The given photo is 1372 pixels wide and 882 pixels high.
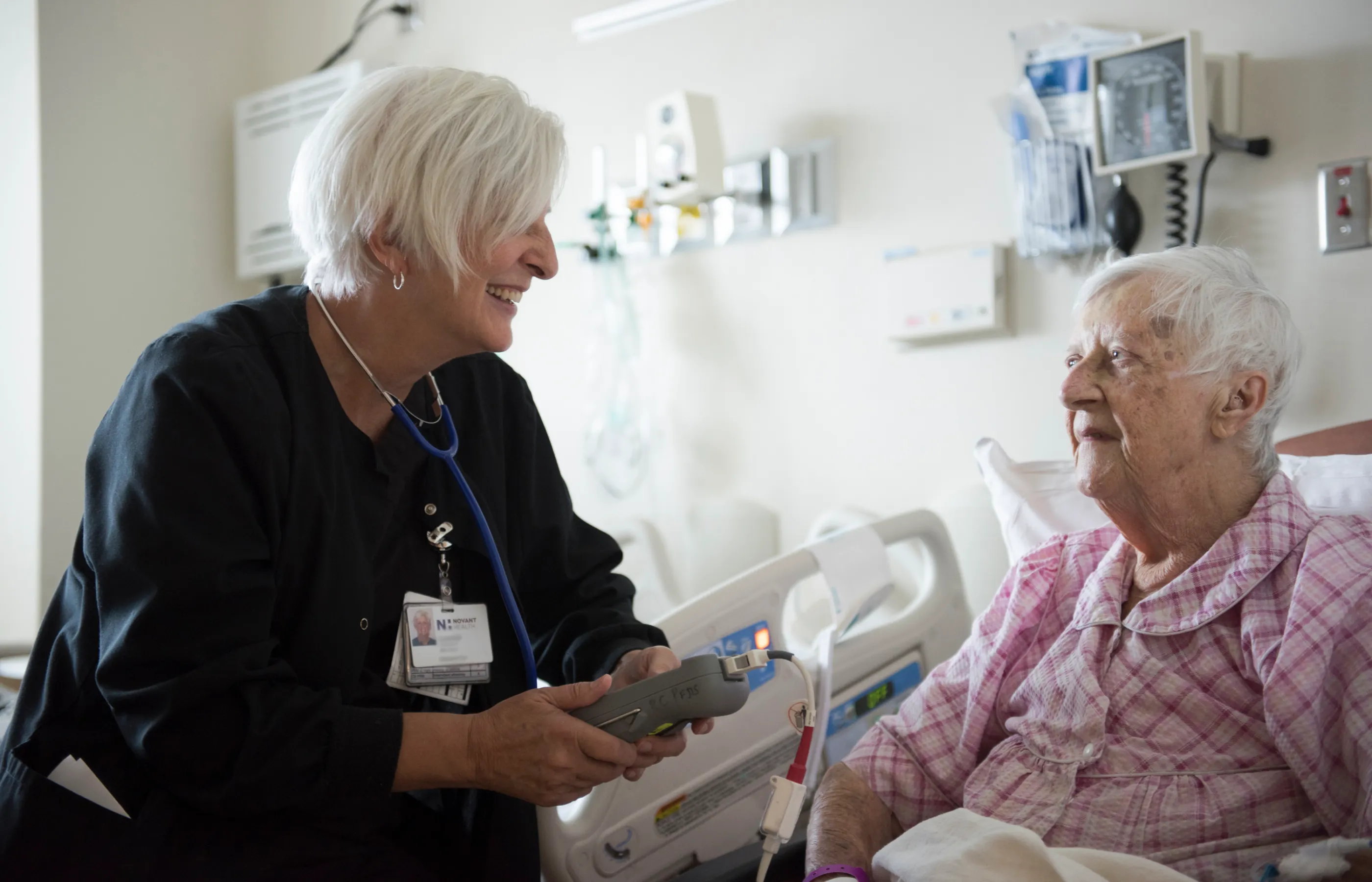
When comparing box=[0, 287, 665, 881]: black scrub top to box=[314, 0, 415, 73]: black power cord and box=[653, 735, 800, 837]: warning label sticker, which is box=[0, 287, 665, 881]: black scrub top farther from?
box=[314, 0, 415, 73]: black power cord

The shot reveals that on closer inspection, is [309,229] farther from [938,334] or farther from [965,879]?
[938,334]

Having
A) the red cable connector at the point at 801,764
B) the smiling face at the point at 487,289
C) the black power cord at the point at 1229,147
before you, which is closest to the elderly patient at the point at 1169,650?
the red cable connector at the point at 801,764

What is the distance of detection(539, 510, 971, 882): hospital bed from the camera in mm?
1650

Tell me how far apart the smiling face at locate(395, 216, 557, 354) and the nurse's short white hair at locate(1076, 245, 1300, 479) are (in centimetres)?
77

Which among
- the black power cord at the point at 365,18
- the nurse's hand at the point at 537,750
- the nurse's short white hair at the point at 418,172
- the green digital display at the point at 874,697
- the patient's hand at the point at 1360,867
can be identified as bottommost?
the green digital display at the point at 874,697

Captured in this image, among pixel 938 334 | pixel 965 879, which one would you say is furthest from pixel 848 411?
pixel 965 879

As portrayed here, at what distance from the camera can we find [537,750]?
48.5 inches

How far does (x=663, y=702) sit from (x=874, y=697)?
2.91 feet

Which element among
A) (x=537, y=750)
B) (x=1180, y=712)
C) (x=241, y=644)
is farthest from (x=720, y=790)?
(x=241, y=644)

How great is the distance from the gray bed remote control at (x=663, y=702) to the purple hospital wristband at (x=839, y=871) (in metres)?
0.23

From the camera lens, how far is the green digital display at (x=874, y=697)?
202 cm

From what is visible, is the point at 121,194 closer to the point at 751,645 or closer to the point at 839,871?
the point at 751,645

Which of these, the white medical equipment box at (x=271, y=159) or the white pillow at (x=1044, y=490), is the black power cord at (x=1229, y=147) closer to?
the white pillow at (x=1044, y=490)

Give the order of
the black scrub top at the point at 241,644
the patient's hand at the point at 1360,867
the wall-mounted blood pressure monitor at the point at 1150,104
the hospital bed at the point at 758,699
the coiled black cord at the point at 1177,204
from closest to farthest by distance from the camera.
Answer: the patient's hand at the point at 1360,867 < the black scrub top at the point at 241,644 < the hospital bed at the point at 758,699 < the wall-mounted blood pressure monitor at the point at 1150,104 < the coiled black cord at the point at 1177,204
